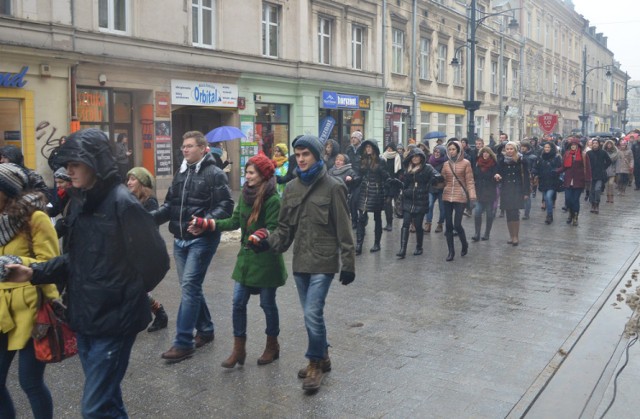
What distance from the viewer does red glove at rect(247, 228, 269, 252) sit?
185 inches

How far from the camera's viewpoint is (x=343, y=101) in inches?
994

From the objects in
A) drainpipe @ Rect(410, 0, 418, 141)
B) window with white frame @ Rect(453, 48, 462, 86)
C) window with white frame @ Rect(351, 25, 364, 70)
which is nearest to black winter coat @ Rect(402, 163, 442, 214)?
window with white frame @ Rect(351, 25, 364, 70)

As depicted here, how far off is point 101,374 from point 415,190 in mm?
7302

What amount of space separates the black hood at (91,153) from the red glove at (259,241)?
62.7 inches

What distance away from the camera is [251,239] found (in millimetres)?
4688

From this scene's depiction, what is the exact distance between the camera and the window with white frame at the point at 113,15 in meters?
16.3

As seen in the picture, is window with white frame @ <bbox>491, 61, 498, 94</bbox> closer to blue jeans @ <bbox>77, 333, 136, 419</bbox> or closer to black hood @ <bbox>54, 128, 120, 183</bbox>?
black hood @ <bbox>54, 128, 120, 183</bbox>

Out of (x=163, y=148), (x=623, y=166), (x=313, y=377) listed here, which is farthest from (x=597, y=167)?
(x=313, y=377)

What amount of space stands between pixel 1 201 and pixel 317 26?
2119 centimetres

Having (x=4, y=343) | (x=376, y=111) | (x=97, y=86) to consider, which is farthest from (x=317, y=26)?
(x=4, y=343)

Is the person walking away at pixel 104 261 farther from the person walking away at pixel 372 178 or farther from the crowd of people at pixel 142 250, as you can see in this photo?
the person walking away at pixel 372 178

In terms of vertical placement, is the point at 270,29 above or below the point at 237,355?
above

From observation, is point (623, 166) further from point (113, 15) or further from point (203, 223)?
point (203, 223)

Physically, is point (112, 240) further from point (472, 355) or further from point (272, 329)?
point (472, 355)
